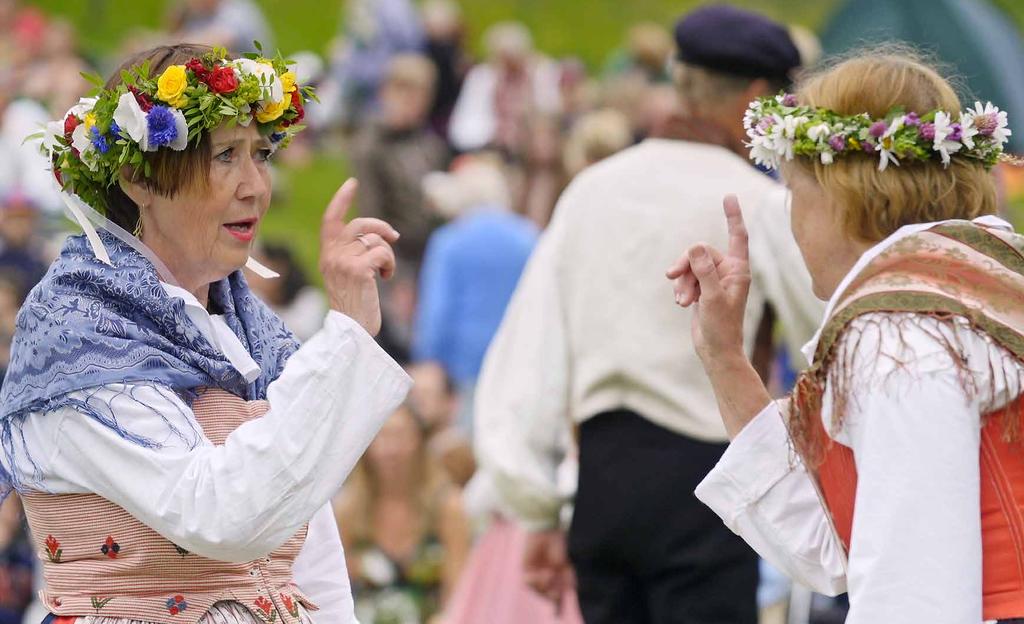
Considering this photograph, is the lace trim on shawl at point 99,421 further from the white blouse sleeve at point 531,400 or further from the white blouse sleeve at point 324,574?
the white blouse sleeve at point 531,400

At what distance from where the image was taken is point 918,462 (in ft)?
8.32

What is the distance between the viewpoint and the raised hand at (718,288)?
3.03 metres

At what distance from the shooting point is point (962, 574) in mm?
2545

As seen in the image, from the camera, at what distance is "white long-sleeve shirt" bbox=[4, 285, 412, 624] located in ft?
9.04

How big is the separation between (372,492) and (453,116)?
716 centimetres

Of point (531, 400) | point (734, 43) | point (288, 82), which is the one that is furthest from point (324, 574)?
point (734, 43)

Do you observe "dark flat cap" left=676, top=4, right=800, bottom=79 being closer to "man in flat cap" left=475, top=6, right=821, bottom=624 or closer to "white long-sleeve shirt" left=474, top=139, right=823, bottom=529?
"man in flat cap" left=475, top=6, right=821, bottom=624

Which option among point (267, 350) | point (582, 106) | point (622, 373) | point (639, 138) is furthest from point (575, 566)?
point (582, 106)

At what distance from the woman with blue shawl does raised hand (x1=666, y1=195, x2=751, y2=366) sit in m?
0.52

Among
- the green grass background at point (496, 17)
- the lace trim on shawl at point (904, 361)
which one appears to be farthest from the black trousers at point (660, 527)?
the green grass background at point (496, 17)

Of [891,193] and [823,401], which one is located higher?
[891,193]

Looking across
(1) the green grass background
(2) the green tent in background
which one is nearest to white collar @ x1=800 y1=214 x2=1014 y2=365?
(2) the green tent in background

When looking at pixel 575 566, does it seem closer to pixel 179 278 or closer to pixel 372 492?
pixel 179 278

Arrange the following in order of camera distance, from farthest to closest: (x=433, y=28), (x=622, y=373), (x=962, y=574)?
(x=433, y=28) → (x=622, y=373) → (x=962, y=574)
